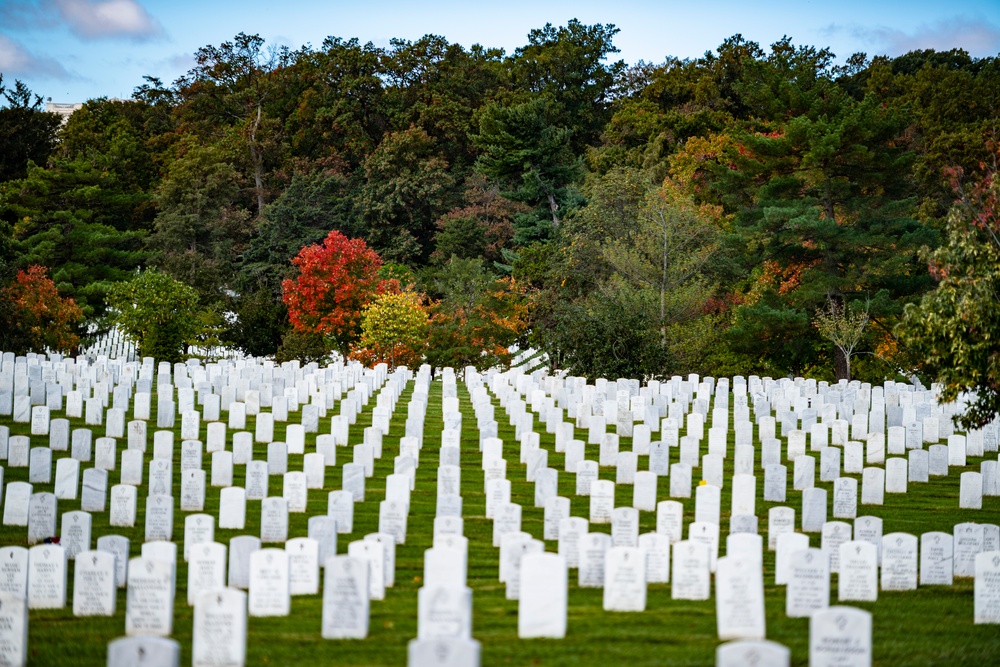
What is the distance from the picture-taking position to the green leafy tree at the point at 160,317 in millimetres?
38000

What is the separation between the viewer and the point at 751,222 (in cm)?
3922

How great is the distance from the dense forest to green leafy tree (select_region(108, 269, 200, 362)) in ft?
4.85

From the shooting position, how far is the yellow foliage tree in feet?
124

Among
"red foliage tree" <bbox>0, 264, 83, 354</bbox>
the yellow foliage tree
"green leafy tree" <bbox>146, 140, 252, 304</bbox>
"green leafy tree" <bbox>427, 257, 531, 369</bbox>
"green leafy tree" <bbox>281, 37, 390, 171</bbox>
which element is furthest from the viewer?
"green leafy tree" <bbox>281, 37, 390, 171</bbox>

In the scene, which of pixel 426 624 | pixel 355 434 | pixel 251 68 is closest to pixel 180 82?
pixel 251 68

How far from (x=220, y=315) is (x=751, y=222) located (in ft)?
68.1

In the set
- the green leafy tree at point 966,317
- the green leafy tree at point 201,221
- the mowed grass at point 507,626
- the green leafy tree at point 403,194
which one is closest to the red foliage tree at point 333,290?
the green leafy tree at point 201,221

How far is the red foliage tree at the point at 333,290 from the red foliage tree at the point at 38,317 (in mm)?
8418

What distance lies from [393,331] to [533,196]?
16.9 metres

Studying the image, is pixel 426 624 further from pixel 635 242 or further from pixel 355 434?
pixel 635 242

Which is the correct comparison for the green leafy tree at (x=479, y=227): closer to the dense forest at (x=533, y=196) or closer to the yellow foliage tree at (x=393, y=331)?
the dense forest at (x=533, y=196)

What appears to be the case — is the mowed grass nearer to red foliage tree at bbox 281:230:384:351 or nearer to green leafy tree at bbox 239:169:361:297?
red foliage tree at bbox 281:230:384:351

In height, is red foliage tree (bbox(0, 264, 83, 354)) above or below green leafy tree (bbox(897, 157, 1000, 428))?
above

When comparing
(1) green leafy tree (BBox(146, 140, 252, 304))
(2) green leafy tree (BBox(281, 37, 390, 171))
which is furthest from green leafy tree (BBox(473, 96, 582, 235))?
(1) green leafy tree (BBox(146, 140, 252, 304))
